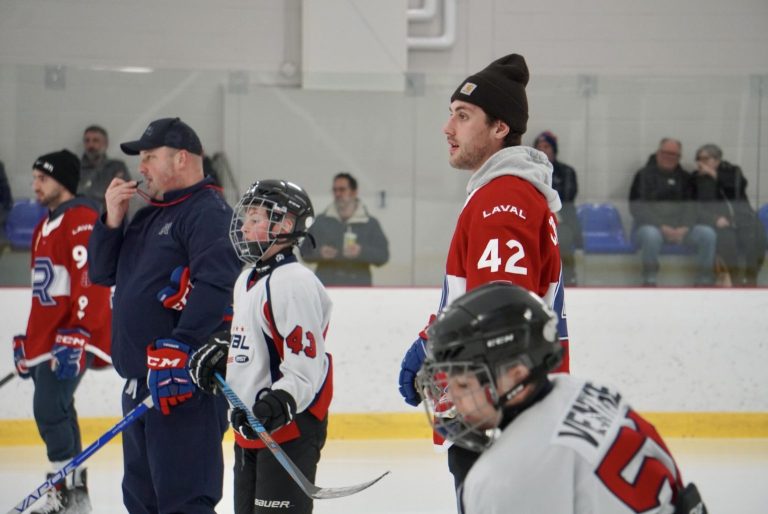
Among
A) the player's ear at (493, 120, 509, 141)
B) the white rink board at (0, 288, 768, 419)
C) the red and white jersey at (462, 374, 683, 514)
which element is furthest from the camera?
the white rink board at (0, 288, 768, 419)

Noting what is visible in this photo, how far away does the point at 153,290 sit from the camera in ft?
8.78

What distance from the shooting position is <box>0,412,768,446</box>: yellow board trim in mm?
5094

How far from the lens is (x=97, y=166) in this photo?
5.61 meters

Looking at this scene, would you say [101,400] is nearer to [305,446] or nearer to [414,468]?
[414,468]

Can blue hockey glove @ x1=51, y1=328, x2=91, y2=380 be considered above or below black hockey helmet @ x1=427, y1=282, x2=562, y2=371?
below

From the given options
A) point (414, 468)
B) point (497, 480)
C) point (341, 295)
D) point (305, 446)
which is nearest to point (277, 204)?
point (305, 446)

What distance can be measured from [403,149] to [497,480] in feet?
15.4

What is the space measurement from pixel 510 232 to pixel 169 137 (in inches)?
45.0

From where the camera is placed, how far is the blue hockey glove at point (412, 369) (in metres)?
2.06

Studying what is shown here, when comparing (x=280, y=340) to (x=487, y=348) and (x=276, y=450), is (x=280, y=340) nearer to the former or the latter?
Result: (x=276, y=450)

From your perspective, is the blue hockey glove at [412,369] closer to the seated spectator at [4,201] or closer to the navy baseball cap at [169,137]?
the navy baseball cap at [169,137]

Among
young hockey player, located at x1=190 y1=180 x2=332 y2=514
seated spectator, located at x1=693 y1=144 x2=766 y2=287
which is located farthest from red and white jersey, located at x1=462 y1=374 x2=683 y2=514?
seated spectator, located at x1=693 y1=144 x2=766 y2=287

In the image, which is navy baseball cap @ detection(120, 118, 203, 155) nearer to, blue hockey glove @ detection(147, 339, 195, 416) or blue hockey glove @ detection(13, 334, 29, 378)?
blue hockey glove @ detection(147, 339, 195, 416)

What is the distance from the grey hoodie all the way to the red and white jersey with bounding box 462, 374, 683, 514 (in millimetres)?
879
